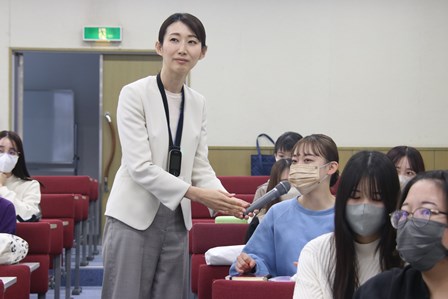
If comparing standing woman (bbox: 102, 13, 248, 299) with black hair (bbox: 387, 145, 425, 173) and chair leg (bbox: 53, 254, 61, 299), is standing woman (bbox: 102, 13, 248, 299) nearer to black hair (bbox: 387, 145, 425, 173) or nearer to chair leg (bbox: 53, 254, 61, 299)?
black hair (bbox: 387, 145, 425, 173)

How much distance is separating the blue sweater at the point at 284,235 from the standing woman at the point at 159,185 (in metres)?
0.38

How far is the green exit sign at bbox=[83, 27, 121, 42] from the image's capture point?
27.8 feet

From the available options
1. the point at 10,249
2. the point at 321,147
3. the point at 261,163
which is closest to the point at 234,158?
the point at 261,163

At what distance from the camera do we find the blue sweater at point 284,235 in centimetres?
276

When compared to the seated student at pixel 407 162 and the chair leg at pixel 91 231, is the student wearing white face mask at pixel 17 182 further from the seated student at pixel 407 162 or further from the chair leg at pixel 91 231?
the seated student at pixel 407 162

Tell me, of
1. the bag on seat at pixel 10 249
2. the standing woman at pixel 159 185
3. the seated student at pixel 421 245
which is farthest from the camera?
the bag on seat at pixel 10 249

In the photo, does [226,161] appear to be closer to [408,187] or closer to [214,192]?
[214,192]

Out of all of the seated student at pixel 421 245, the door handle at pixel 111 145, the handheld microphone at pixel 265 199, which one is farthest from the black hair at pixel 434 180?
the door handle at pixel 111 145

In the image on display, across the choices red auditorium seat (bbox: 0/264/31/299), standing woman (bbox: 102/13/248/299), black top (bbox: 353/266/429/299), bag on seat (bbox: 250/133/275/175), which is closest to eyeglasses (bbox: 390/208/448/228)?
black top (bbox: 353/266/429/299)

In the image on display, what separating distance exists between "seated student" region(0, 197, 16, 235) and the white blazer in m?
1.54

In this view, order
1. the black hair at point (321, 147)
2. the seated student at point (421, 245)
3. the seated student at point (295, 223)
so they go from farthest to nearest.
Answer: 1. the black hair at point (321, 147)
2. the seated student at point (295, 223)
3. the seated student at point (421, 245)

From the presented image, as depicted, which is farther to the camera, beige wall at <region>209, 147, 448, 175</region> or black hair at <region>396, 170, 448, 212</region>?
beige wall at <region>209, 147, 448, 175</region>

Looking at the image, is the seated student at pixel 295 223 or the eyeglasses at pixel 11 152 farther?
the eyeglasses at pixel 11 152

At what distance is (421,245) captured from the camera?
153 cm
